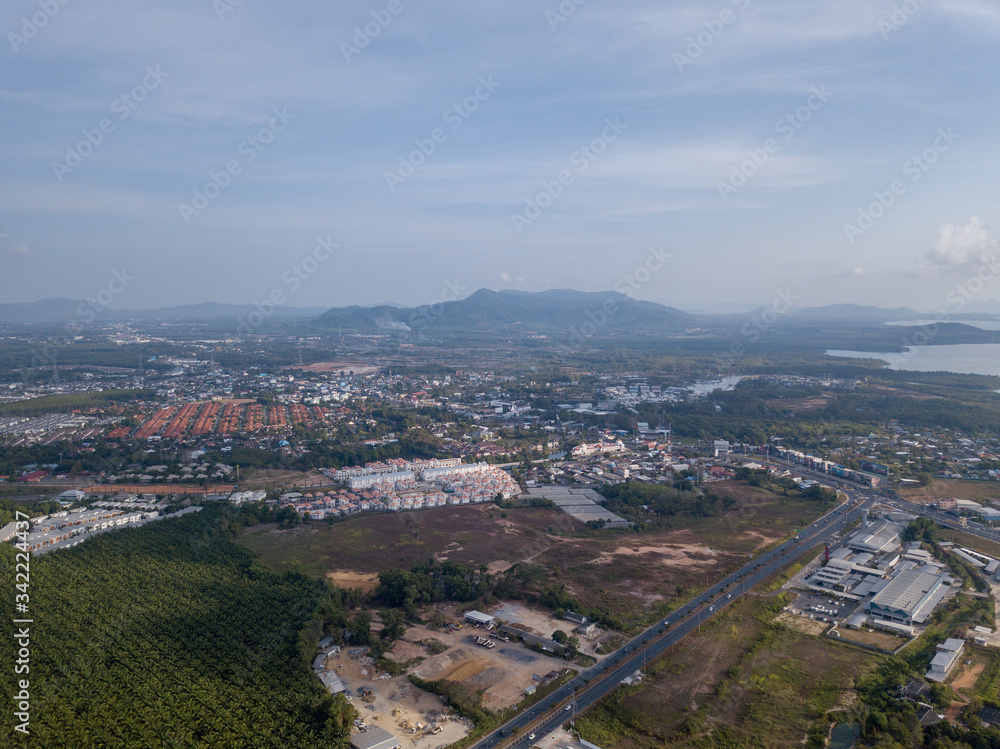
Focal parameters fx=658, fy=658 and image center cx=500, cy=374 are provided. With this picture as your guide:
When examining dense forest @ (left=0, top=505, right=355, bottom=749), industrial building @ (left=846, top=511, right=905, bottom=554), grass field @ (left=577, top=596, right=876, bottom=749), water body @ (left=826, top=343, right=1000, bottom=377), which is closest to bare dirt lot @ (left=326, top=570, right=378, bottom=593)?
dense forest @ (left=0, top=505, right=355, bottom=749)

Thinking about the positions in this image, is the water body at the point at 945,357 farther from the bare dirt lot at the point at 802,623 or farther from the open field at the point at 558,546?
the bare dirt lot at the point at 802,623

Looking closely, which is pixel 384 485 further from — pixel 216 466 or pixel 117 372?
pixel 117 372

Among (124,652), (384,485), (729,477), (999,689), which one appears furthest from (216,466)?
(999,689)

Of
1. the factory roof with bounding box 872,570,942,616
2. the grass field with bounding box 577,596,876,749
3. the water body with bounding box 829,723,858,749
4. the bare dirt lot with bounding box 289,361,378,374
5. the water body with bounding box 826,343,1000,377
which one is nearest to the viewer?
the water body with bounding box 829,723,858,749

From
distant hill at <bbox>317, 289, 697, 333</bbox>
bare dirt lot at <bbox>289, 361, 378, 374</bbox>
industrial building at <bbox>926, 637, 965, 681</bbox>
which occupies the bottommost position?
industrial building at <bbox>926, 637, 965, 681</bbox>

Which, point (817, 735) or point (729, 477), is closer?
point (817, 735)

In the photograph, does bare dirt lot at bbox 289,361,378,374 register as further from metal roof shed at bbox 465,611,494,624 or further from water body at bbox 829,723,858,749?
water body at bbox 829,723,858,749

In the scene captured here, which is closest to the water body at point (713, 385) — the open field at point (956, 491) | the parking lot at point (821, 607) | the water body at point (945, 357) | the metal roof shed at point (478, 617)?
the water body at point (945, 357)

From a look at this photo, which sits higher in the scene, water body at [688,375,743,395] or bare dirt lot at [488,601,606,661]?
water body at [688,375,743,395]
